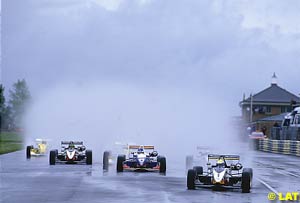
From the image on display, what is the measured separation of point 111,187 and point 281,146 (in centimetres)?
3801

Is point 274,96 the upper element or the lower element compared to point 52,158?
upper

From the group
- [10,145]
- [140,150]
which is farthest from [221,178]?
[10,145]

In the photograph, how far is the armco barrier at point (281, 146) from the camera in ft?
168

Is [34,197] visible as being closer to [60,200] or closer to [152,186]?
[60,200]

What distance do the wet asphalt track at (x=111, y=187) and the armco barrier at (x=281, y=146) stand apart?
78.5ft

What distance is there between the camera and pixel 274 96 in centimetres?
13538

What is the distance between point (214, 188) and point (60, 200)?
17.7ft

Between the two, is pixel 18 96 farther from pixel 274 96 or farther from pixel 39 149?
pixel 39 149

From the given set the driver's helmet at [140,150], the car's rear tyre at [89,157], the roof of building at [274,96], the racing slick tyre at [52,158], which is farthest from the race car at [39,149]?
the roof of building at [274,96]

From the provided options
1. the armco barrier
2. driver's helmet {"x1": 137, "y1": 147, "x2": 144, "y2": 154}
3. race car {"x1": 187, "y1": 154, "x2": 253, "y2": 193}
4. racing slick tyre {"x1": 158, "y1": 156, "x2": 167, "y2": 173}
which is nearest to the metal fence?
the armco barrier

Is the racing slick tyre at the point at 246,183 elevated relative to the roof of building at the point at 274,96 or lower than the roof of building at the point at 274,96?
lower

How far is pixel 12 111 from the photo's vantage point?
14638 cm

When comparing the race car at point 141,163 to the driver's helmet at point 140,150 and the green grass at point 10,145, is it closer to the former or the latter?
the driver's helmet at point 140,150

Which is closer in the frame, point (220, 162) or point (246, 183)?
point (246, 183)
